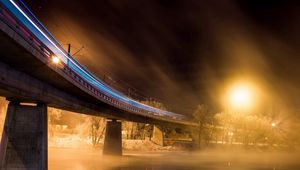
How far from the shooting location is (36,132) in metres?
28.5

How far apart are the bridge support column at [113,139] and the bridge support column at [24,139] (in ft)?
114

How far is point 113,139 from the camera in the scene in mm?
65375

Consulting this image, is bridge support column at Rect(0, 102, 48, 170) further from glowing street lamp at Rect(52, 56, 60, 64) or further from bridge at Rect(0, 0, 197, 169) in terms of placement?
glowing street lamp at Rect(52, 56, 60, 64)

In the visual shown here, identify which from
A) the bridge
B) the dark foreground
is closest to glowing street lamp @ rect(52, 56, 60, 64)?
the bridge

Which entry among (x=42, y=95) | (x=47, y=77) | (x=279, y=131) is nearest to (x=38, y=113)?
(x=42, y=95)

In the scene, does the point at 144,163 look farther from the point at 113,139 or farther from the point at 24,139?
the point at 24,139

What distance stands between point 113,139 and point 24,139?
38446mm

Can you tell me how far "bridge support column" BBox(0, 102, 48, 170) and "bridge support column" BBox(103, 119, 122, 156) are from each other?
114 feet

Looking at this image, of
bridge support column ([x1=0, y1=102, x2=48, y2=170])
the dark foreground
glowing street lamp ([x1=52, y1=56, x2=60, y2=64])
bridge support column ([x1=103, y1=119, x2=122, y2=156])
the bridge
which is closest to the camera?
the bridge

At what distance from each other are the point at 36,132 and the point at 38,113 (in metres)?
2.18

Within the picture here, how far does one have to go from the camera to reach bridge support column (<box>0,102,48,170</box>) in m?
26.9

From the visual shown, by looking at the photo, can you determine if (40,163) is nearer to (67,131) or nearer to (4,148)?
(4,148)

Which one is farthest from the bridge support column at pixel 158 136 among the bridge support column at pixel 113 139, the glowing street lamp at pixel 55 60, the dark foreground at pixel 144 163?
the glowing street lamp at pixel 55 60

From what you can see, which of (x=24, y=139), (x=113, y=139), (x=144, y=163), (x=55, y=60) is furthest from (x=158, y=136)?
(x=55, y=60)
